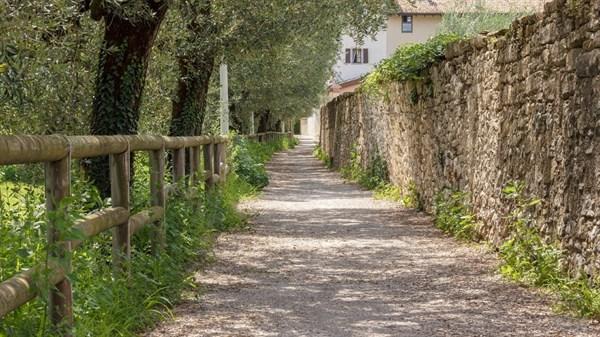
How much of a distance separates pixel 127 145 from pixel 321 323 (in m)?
1.77

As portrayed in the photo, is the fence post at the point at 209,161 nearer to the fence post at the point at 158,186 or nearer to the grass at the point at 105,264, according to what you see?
the grass at the point at 105,264

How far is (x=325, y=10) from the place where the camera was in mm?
13938

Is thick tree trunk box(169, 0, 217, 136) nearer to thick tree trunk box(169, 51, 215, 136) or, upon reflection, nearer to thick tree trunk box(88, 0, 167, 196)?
thick tree trunk box(169, 51, 215, 136)

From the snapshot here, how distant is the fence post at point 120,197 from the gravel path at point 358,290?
0.56 m

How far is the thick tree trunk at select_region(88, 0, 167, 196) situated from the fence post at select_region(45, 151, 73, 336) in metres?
3.72

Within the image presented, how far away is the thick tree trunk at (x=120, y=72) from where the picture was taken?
318 inches

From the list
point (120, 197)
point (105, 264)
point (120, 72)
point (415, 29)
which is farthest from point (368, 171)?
point (415, 29)

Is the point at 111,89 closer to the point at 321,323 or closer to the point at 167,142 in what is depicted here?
the point at 167,142

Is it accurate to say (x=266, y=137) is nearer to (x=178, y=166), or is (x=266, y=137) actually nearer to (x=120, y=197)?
(x=178, y=166)

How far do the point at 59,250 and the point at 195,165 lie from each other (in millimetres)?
6350

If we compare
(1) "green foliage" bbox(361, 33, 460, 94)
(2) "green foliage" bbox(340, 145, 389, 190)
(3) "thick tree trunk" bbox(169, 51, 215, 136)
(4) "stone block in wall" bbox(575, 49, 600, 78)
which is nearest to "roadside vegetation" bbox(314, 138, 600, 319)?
(4) "stone block in wall" bbox(575, 49, 600, 78)

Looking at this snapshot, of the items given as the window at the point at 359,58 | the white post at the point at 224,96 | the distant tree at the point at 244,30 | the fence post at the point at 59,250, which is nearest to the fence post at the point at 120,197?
the fence post at the point at 59,250

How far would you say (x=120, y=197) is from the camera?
5.98 m

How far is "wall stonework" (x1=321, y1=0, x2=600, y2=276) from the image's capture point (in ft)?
→ 21.2
